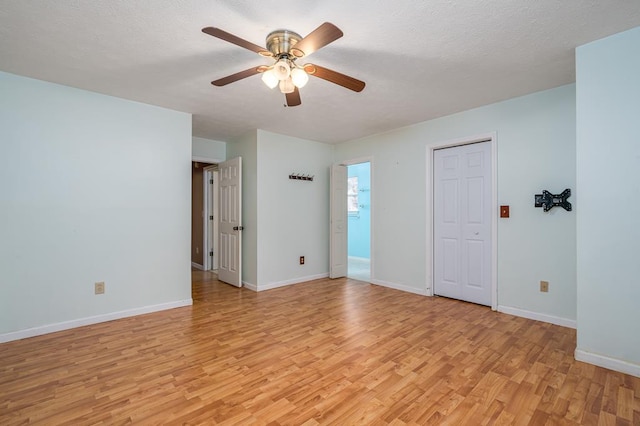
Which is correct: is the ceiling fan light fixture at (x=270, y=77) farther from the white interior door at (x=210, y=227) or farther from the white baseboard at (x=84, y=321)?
the white interior door at (x=210, y=227)

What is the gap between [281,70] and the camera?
6.46 feet

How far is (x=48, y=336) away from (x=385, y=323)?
131 inches

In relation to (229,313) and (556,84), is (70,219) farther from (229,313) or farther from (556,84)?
(556,84)

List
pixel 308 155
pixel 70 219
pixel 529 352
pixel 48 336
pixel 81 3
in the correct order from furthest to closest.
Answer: pixel 308 155
pixel 70 219
pixel 48 336
pixel 529 352
pixel 81 3

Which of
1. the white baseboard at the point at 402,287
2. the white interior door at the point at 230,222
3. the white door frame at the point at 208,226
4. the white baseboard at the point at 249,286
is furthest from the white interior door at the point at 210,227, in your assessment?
the white baseboard at the point at 402,287

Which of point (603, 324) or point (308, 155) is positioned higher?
point (308, 155)

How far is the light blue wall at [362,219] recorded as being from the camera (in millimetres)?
7449

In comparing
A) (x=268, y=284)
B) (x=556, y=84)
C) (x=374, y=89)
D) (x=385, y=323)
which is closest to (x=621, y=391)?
(x=385, y=323)

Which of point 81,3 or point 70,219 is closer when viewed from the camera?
point 81,3

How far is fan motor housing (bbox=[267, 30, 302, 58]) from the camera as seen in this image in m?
2.03

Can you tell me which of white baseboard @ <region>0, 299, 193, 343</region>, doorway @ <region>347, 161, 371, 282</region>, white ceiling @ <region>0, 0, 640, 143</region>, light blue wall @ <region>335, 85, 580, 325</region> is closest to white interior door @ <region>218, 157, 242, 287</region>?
white baseboard @ <region>0, 299, 193, 343</region>

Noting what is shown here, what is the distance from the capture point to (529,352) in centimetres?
248

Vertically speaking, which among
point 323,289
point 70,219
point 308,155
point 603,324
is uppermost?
point 308,155

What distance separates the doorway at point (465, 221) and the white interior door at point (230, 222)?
2.90m
